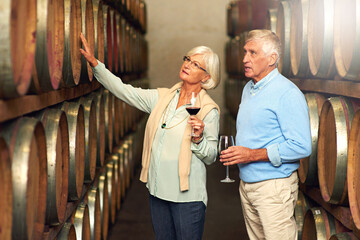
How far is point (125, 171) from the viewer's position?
5.95 metres

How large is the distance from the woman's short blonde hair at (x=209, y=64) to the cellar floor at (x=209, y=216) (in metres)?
2.19

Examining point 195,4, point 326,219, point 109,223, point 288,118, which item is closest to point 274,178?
point 288,118

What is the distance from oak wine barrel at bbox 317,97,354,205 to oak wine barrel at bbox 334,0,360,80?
7.8 inches

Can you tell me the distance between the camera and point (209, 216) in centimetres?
555

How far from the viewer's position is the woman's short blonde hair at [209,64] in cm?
298

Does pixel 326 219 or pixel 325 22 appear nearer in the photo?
pixel 325 22

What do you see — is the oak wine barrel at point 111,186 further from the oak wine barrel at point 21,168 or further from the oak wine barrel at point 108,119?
the oak wine barrel at point 21,168

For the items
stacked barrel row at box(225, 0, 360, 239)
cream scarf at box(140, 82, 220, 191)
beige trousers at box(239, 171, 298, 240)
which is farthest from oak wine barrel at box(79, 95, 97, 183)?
stacked barrel row at box(225, 0, 360, 239)

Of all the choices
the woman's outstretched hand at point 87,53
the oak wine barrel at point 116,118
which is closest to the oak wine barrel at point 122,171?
the oak wine barrel at point 116,118

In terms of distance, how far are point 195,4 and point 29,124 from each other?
9.62 metres

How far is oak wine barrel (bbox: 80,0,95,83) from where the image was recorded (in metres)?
3.00

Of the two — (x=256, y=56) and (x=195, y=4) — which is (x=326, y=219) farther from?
(x=195, y=4)

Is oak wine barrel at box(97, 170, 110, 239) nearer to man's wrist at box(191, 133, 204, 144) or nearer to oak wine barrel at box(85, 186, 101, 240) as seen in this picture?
oak wine barrel at box(85, 186, 101, 240)

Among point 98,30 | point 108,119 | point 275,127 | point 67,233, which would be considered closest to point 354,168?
point 275,127
